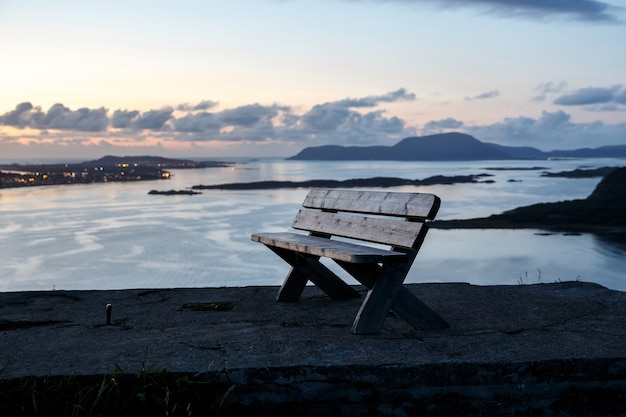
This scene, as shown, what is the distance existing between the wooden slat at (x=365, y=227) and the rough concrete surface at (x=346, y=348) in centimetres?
54

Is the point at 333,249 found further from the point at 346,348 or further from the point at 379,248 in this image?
the point at 346,348

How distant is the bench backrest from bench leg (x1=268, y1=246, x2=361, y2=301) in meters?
0.24

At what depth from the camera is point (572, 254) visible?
30.5 metres

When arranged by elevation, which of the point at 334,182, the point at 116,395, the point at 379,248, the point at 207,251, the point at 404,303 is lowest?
the point at 207,251

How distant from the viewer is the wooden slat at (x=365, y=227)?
3516 millimetres

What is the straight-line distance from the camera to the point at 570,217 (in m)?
37.5

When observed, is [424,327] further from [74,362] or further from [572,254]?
[572,254]

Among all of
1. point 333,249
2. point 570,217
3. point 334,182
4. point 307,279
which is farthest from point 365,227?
point 334,182

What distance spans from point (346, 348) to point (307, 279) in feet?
4.93

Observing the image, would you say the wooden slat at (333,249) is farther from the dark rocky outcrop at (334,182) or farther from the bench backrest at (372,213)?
the dark rocky outcrop at (334,182)

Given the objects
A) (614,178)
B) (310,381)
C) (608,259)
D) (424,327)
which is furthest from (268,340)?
(614,178)

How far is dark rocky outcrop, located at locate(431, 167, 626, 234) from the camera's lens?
3597cm

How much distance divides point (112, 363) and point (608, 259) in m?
29.7

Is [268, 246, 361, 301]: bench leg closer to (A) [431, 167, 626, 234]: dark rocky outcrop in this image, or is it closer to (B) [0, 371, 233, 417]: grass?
(B) [0, 371, 233, 417]: grass
